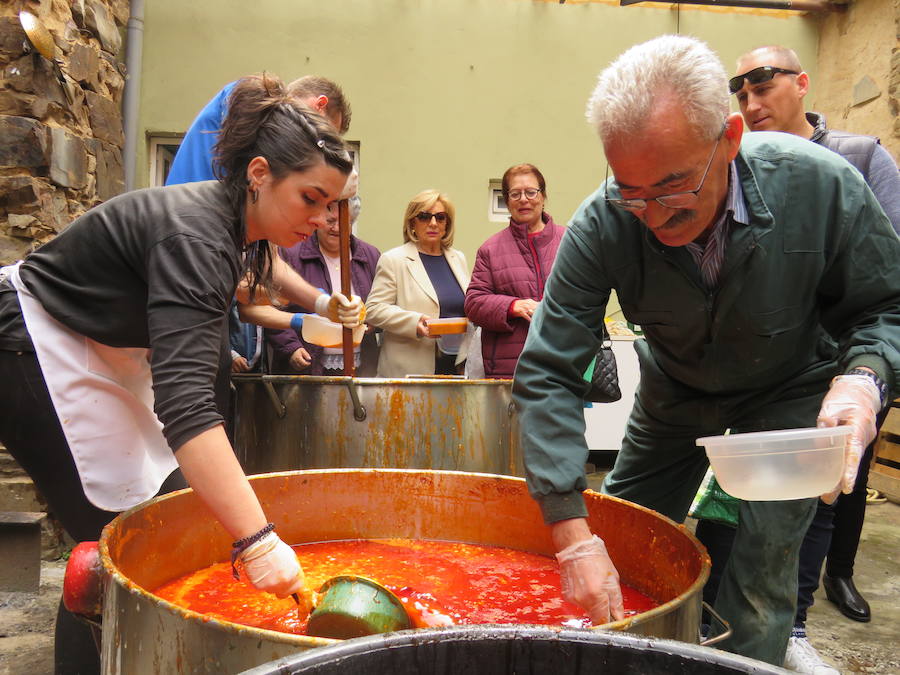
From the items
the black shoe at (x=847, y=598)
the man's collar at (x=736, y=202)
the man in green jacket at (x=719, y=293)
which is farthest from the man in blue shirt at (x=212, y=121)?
the black shoe at (x=847, y=598)

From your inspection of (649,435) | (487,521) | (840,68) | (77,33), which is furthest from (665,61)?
(840,68)

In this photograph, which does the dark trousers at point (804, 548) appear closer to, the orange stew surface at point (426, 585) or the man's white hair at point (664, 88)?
the orange stew surface at point (426, 585)

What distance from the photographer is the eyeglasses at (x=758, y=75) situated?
8.70 ft

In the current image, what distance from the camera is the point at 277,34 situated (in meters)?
6.05

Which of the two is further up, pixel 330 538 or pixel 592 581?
pixel 592 581

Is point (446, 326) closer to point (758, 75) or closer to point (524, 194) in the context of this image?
point (524, 194)

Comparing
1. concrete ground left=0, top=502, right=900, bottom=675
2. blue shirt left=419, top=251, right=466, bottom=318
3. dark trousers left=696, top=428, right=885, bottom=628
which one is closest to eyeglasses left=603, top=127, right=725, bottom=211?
dark trousers left=696, top=428, right=885, bottom=628

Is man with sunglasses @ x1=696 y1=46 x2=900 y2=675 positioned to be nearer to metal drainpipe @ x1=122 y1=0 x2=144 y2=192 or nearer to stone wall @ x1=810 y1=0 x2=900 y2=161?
stone wall @ x1=810 y1=0 x2=900 y2=161

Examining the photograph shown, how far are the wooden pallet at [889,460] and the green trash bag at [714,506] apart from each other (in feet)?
11.8

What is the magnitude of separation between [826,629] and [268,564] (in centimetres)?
258

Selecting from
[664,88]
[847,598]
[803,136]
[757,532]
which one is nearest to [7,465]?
[757,532]

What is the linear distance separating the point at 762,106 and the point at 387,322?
1.92m

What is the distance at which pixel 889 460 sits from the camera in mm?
5250

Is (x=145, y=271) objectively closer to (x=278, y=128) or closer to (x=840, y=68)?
(x=278, y=128)
